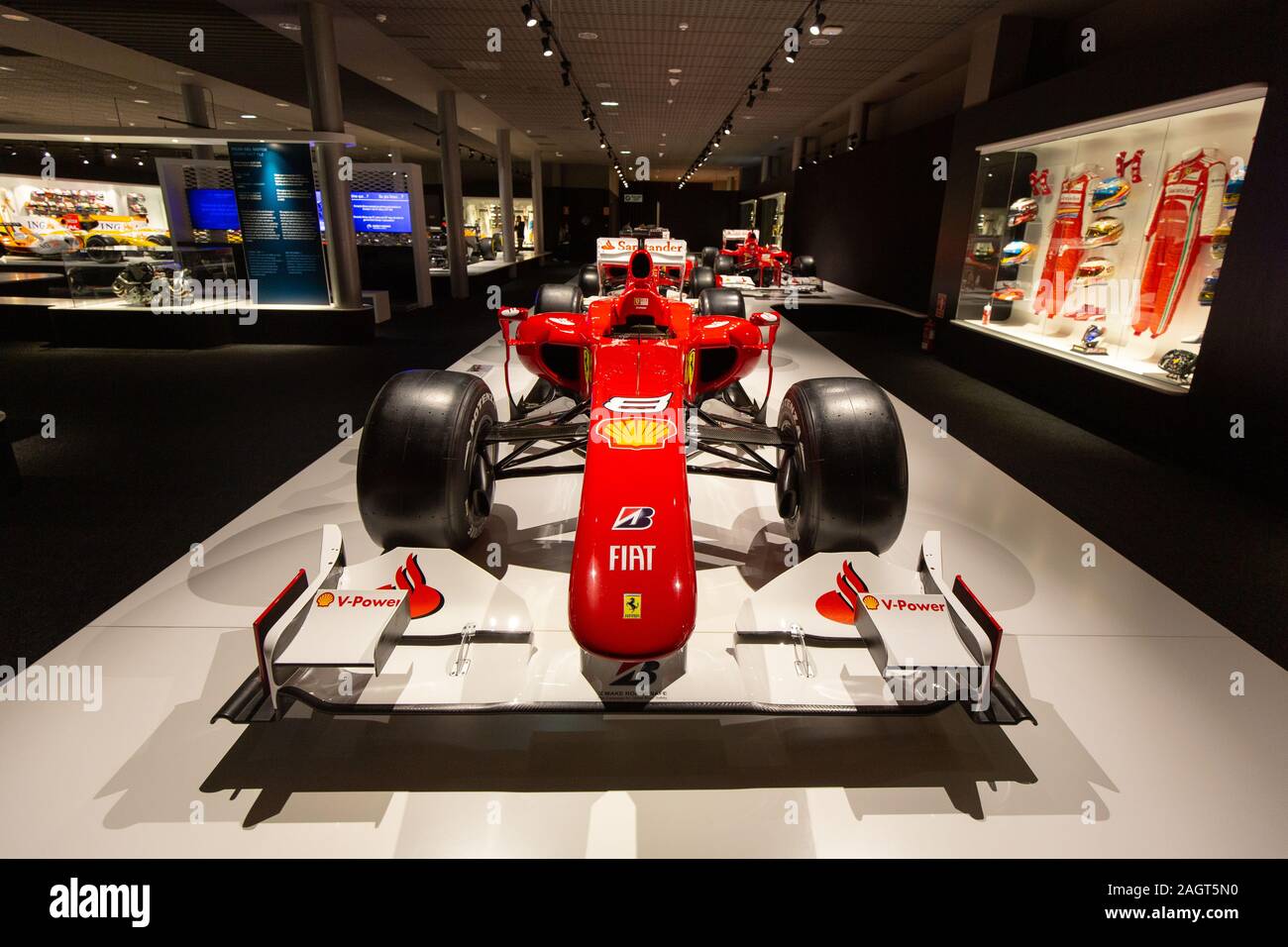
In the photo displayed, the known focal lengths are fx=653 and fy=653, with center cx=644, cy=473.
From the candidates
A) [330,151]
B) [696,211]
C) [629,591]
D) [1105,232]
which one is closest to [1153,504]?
[1105,232]

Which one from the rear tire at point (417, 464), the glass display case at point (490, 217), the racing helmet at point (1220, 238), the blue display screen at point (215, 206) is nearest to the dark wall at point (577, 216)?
the glass display case at point (490, 217)

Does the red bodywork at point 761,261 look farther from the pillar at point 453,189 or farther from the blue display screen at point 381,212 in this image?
the blue display screen at point 381,212

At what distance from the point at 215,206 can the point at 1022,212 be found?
10221 mm

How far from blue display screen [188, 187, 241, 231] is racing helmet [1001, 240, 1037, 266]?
9809mm

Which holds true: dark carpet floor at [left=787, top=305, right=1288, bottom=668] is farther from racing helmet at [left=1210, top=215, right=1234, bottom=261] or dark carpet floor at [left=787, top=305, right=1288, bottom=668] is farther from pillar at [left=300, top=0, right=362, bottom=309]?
pillar at [left=300, top=0, right=362, bottom=309]

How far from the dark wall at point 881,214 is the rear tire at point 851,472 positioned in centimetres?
768

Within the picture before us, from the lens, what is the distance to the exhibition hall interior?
5.46ft

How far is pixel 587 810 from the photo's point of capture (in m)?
1.60

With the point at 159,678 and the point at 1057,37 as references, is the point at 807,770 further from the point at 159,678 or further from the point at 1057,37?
the point at 1057,37

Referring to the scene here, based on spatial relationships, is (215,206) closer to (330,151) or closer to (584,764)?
(330,151)

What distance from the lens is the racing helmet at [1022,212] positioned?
6480mm

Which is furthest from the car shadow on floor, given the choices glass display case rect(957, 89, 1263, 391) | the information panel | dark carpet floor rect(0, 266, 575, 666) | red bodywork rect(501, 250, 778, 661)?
the information panel
